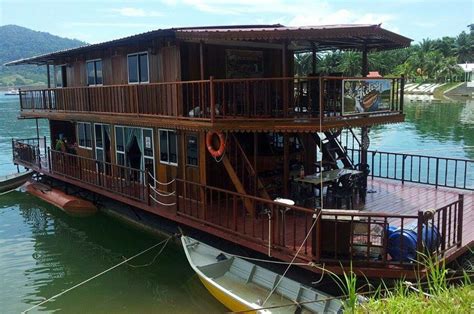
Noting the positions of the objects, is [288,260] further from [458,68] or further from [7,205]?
[458,68]

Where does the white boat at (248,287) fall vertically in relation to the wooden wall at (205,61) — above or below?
below

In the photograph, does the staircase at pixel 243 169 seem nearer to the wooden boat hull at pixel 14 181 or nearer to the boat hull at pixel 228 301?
the boat hull at pixel 228 301

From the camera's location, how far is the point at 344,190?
11.6 meters

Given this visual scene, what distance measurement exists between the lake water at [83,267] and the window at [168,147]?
97.3 inches

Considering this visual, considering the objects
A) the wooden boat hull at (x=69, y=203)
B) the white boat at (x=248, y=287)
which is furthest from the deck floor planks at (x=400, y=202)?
the wooden boat hull at (x=69, y=203)

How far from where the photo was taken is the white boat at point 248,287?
8.52 metres

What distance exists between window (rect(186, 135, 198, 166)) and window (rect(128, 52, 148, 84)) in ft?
9.35

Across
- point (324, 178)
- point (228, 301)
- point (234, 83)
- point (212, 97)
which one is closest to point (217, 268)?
point (228, 301)

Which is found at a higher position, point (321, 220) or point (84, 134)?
point (84, 134)

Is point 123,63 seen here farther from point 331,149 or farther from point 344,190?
point 344,190

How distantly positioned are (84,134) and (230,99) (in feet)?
26.7

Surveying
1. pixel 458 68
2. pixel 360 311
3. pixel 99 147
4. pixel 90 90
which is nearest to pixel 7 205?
pixel 99 147

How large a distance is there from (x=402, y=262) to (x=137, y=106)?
8.35 metres

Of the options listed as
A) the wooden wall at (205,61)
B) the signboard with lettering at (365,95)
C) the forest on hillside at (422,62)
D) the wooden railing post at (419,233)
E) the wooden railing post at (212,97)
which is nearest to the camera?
the wooden railing post at (419,233)
